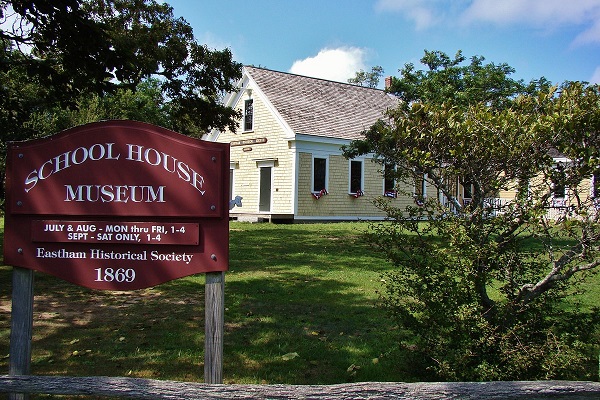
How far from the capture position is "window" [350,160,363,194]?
24922 millimetres

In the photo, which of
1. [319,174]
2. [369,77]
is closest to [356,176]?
[319,174]

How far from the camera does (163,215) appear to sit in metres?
3.81

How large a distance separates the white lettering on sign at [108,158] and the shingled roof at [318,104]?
62.4 ft

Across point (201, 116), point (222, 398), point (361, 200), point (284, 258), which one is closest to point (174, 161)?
point (222, 398)

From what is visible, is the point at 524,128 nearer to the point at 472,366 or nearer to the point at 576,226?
the point at 576,226

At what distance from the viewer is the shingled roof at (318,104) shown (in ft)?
78.5

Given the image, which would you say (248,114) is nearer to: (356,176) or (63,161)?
(356,176)

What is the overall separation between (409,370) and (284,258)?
7361 millimetres

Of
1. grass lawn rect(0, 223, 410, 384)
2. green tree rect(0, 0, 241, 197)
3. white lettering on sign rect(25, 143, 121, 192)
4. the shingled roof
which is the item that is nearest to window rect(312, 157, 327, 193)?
the shingled roof

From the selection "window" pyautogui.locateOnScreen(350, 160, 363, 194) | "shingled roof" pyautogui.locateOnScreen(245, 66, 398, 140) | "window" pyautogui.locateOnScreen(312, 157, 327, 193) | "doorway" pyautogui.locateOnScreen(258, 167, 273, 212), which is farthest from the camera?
"window" pyautogui.locateOnScreen(350, 160, 363, 194)

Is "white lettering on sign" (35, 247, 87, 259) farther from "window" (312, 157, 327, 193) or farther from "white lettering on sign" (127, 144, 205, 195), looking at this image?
"window" (312, 157, 327, 193)

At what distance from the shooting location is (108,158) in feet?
12.8

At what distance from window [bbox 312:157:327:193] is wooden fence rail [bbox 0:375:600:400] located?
20.4 meters

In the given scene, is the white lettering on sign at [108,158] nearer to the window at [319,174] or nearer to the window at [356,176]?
the window at [319,174]
